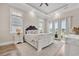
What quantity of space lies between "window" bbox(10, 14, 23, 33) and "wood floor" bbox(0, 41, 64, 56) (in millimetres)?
336

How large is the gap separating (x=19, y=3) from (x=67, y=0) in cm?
97

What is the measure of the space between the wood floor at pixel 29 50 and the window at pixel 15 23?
1.10 ft

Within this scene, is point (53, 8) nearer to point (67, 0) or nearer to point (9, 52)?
point (67, 0)

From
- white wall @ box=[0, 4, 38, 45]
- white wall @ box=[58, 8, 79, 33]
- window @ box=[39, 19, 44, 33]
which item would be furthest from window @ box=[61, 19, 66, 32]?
white wall @ box=[0, 4, 38, 45]

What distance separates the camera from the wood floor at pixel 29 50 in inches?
66.8

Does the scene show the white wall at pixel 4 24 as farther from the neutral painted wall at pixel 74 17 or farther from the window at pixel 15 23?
the neutral painted wall at pixel 74 17

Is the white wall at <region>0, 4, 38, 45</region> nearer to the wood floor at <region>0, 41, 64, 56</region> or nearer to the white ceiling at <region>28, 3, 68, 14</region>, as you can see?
the wood floor at <region>0, 41, 64, 56</region>

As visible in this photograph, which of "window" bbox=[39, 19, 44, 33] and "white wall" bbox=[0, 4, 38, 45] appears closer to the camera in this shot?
"white wall" bbox=[0, 4, 38, 45]

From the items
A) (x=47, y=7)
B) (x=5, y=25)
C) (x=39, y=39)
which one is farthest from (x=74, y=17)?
(x=5, y=25)

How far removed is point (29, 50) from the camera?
172 centimetres

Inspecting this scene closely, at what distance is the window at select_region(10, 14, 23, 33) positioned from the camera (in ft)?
5.61

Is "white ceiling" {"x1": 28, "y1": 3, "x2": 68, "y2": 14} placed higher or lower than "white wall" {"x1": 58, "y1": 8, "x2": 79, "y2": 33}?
higher

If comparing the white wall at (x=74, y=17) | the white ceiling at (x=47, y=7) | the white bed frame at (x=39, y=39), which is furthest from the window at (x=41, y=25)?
the white wall at (x=74, y=17)

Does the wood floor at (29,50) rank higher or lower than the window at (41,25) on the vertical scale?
lower
